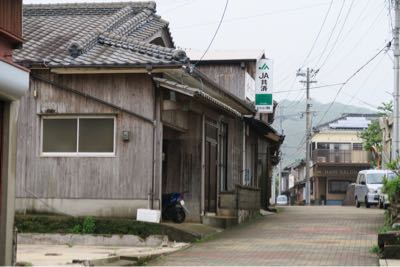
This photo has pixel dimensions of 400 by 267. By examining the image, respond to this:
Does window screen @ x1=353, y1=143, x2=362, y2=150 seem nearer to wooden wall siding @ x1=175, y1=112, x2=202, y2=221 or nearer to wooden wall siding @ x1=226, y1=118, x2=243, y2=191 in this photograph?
wooden wall siding @ x1=226, y1=118, x2=243, y2=191

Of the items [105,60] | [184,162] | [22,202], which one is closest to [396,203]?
[184,162]

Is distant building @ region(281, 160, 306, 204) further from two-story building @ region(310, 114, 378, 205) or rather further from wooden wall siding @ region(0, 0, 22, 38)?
wooden wall siding @ region(0, 0, 22, 38)

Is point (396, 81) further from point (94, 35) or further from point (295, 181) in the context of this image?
point (295, 181)

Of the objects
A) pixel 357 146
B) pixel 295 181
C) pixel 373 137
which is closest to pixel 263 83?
pixel 373 137

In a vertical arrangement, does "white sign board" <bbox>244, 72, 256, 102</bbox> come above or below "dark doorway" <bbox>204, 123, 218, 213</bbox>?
above

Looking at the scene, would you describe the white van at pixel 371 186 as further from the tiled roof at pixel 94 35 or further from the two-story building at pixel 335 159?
the two-story building at pixel 335 159

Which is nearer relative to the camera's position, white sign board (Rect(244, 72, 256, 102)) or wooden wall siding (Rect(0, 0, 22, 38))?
wooden wall siding (Rect(0, 0, 22, 38))

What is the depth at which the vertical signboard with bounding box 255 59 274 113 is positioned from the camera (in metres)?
Answer: 30.7

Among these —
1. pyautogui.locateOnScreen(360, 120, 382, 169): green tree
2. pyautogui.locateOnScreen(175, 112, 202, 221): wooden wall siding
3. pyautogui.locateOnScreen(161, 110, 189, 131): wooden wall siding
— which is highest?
pyautogui.locateOnScreen(360, 120, 382, 169): green tree

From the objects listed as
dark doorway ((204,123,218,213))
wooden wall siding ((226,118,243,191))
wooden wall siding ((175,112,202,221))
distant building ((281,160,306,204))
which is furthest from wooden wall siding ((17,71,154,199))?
distant building ((281,160,306,204))

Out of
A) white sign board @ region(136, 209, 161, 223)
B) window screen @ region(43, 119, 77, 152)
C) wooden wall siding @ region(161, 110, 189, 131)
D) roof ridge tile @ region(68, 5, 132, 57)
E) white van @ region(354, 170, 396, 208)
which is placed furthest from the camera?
white van @ region(354, 170, 396, 208)

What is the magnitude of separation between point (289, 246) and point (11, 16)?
8524mm

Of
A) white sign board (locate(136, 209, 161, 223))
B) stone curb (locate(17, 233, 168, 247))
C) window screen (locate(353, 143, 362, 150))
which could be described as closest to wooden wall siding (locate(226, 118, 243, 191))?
white sign board (locate(136, 209, 161, 223))

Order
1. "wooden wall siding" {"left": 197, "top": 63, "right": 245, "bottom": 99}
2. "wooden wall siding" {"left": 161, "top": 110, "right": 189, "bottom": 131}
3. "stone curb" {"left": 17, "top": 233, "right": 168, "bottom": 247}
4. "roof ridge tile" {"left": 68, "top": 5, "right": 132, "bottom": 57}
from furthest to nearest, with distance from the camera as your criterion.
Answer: "wooden wall siding" {"left": 197, "top": 63, "right": 245, "bottom": 99}, "wooden wall siding" {"left": 161, "top": 110, "right": 189, "bottom": 131}, "roof ridge tile" {"left": 68, "top": 5, "right": 132, "bottom": 57}, "stone curb" {"left": 17, "top": 233, "right": 168, "bottom": 247}
